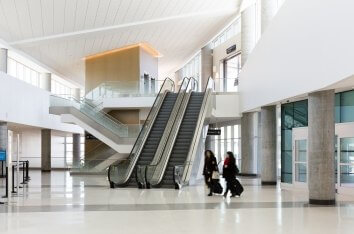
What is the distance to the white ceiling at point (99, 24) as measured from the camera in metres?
24.8

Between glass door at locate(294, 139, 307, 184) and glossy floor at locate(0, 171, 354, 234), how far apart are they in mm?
1520

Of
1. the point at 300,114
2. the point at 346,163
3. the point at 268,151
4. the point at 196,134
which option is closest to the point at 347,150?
the point at 346,163

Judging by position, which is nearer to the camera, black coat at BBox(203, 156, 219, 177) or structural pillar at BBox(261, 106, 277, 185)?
black coat at BBox(203, 156, 219, 177)

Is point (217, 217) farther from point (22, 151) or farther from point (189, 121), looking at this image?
point (22, 151)

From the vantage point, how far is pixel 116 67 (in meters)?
38.7

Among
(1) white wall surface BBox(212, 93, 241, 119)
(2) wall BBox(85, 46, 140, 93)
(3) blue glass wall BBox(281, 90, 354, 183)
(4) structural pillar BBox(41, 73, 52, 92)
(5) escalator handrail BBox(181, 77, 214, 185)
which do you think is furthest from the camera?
(4) structural pillar BBox(41, 73, 52, 92)

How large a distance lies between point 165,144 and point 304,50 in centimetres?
831

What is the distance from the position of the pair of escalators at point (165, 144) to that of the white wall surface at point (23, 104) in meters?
8.33

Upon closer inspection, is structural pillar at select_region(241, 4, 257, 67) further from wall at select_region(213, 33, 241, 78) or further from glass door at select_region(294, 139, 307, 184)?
glass door at select_region(294, 139, 307, 184)

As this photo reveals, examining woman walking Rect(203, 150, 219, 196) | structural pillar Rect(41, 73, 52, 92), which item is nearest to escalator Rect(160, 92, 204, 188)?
woman walking Rect(203, 150, 219, 196)

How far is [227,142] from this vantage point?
127ft

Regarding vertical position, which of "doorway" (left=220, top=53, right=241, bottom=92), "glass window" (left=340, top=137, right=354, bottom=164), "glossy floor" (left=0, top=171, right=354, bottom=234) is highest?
"doorway" (left=220, top=53, right=241, bottom=92)

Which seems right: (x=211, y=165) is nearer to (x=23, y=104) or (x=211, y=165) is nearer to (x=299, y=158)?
(x=299, y=158)

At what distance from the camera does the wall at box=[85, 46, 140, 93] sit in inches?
1511
